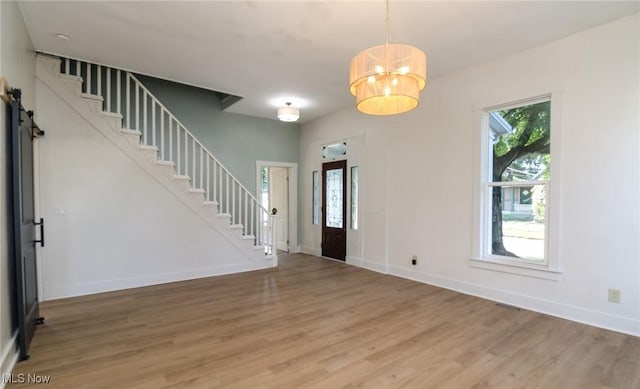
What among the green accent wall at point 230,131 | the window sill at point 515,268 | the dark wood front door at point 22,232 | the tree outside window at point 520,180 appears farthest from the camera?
the green accent wall at point 230,131

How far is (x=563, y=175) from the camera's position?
3371 millimetres

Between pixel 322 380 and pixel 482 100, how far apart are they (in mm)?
3780

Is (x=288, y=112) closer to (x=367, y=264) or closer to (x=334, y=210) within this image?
(x=334, y=210)

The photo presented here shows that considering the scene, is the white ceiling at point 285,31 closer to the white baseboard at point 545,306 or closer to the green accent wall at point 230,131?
the green accent wall at point 230,131

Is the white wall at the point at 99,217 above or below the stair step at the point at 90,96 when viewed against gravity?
below

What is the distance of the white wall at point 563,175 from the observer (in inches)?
118

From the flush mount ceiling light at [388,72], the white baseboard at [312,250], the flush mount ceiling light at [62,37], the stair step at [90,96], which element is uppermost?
the flush mount ceiling light at [62,37]

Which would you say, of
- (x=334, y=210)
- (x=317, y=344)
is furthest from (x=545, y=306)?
(x=334, y=210)

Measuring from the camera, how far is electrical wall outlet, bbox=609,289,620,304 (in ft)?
9.98

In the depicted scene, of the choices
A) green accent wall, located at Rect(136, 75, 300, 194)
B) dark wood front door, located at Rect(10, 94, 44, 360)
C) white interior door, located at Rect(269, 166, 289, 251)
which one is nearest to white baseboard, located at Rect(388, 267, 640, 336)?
white interior door, located at Rect(269, 166, 289, 251)

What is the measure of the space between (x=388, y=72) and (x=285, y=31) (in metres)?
1.63

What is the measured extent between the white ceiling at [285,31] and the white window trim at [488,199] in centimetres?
62

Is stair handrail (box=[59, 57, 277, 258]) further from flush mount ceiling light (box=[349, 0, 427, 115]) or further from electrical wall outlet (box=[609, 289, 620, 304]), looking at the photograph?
electrical wall outlet (box=[609, 289, 620, 304])

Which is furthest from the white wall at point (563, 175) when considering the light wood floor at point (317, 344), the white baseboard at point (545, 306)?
the light wood floor at point (317, 344)
